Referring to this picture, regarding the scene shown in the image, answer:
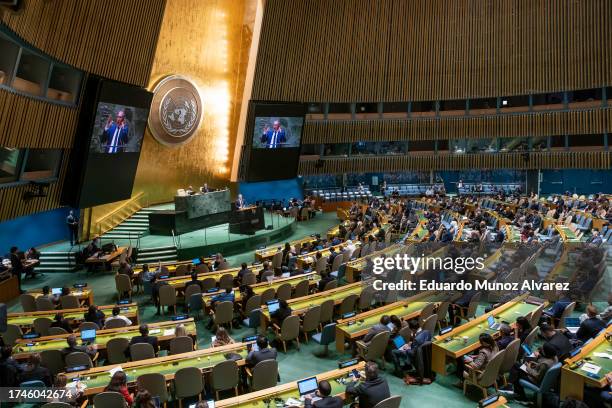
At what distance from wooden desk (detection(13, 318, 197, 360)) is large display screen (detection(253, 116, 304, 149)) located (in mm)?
16868

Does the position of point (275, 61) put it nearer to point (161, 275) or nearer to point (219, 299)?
point (161, 275)

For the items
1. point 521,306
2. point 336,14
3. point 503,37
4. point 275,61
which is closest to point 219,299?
point 521,306

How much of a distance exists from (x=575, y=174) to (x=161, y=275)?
2527 cm

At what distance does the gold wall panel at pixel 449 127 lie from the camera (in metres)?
25.8

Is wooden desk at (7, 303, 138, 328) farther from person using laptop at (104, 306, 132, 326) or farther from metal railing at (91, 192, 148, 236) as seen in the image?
metal railing at (91, 192, 148, 236)

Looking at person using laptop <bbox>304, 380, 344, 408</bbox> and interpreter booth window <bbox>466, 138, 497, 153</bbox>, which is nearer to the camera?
person using laptop <bbox>304, 380, 344, 408</bbox>

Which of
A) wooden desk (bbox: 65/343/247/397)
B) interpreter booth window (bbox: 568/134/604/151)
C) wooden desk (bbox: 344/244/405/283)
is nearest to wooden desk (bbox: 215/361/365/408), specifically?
wooden desk (bbox: 65/343/247/397)

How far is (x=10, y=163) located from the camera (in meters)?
14.2

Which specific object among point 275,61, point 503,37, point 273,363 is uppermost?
point 503,37

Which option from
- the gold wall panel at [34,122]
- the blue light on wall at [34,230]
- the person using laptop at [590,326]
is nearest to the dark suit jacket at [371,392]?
the person using laptop at [590,326]

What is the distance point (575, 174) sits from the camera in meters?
27.2

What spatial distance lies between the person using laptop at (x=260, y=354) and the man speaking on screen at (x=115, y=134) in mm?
11745

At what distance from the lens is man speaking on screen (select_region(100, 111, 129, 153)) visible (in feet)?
52.0

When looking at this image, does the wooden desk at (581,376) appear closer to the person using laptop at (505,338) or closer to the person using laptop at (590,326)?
the person using laptop at (590,326)
